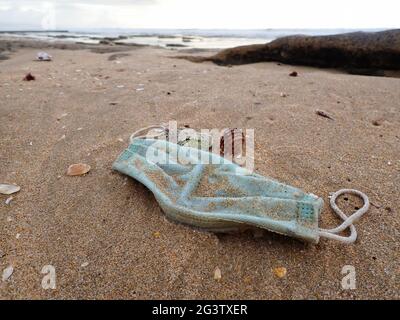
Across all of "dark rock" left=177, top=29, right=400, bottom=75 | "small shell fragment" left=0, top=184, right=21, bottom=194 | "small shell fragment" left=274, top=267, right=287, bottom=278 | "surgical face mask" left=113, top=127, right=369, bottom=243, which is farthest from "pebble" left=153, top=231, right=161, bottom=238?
"dark rock" left=177, top=29, right=400, bottom=75

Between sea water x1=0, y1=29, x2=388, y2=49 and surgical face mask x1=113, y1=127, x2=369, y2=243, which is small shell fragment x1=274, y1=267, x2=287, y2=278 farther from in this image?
sea water x1=0, y1=29, x2=388, y2=49

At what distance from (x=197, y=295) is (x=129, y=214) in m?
0.65

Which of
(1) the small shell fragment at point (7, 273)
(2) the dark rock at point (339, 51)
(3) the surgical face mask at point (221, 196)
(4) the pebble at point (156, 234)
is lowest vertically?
(1) the small shell fragment at point (7, 273)

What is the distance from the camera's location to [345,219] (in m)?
1.68

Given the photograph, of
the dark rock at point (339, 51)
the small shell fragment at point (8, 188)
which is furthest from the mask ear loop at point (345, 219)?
the dark rock at point (339, 51)

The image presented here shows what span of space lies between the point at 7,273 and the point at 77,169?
2.97ft

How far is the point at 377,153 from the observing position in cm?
239

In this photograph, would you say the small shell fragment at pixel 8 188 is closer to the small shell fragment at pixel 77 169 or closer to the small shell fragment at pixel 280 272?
the small shell fragment at pixel 77 169

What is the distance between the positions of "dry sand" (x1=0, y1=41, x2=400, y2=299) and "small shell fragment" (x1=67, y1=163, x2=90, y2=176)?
0.15 feet

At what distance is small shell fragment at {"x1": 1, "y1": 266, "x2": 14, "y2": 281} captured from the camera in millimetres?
1448

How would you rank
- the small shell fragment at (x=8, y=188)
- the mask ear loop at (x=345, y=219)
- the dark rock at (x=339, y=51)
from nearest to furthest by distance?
the mask ear loop at (x=345, y=219), the small shell fragment at (x=8, y=188), the dark rock at (x=339, y=51)

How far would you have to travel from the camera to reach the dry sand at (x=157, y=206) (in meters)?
1.41

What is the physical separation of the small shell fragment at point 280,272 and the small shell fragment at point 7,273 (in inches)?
48.5
